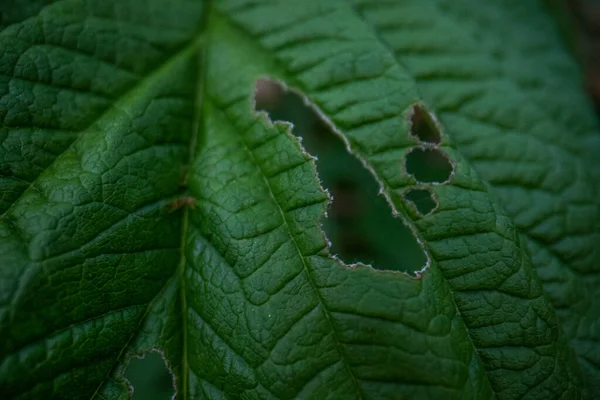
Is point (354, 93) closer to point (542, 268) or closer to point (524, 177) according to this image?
point (524, 177)

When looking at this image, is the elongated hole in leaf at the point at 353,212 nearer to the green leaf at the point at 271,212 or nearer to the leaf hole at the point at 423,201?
the green leaf at the point at 271,212

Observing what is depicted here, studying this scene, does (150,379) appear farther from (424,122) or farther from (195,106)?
(424,122)

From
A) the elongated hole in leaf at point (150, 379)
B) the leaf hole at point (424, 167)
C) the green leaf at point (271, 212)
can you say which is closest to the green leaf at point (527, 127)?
the green leaf at point (271, 212)

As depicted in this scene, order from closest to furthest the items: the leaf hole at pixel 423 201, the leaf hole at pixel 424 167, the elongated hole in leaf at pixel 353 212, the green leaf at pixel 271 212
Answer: the green leaf at pixel 271 212
the leaf hole at pixel 423 201
the leaf hole at pixel 424 167
the elongated hole in leaf at pixel 353 212

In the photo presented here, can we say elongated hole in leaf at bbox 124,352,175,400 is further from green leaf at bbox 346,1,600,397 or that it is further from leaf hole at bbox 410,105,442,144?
green leaf at bbox 346,1,600,397

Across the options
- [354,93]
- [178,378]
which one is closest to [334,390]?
[178,378]

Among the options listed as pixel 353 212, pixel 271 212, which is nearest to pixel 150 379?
pixel 271 212

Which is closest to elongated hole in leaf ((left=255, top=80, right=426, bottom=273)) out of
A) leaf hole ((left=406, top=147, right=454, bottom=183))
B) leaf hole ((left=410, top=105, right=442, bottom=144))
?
leaf hole ((left=406, top=147, right=454, bottom=183))
